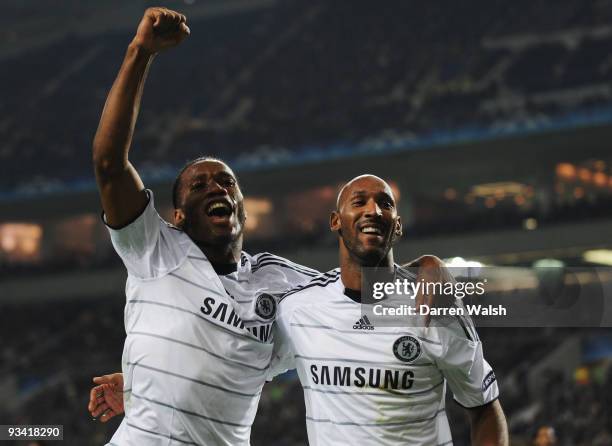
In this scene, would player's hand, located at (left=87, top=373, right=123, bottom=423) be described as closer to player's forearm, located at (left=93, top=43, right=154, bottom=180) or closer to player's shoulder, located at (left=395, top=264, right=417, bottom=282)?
player's forearm, located at (left=93, top=43, right=154, bottom=180)

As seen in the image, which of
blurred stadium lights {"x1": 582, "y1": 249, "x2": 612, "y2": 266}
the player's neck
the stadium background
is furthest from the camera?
blurred stadium lights {"x1": 582, "y1": 249, "x2": 612, "y2": 266}

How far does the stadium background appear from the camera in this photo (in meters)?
19.3

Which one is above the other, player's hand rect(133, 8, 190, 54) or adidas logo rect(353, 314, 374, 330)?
player's hand rect(133, 8, 190, 54)

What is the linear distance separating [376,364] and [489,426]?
0.54 meters

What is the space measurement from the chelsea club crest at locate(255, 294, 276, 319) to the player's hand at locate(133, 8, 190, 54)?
118cm

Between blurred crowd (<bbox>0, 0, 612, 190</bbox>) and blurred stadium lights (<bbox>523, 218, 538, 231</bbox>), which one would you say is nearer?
blurred stadium lights (<bbox>523, 218, 538, 231</bbox>)

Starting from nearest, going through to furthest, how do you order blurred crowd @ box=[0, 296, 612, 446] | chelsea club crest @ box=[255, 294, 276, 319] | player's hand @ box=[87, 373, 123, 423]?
1. chelsea club crest @ box=[255, 294, 276, 319]
2. player's hand @ box=[87, 373, 123, 423]
3. blurred crowd @ box=[0, 296, 612, 446]

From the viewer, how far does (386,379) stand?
3520 millimetres

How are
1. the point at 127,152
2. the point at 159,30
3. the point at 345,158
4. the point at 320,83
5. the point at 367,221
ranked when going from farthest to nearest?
the point at 320,83 → the point at 345,158 → the point at 367,221 → the point at 127,152 → the point at 159,30

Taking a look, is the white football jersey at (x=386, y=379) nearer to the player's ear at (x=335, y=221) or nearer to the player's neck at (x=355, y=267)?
the player's neck at (x=355, y=267)

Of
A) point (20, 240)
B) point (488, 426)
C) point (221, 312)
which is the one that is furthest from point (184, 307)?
point (20, 240)

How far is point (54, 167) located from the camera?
28062mm

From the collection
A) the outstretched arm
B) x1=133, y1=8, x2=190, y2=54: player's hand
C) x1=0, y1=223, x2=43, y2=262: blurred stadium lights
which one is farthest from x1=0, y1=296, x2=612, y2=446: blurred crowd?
x1=133, y1=8, x2=190, y2=54: player's hand

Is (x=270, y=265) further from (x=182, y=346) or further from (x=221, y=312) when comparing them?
(x=182, y=346)
